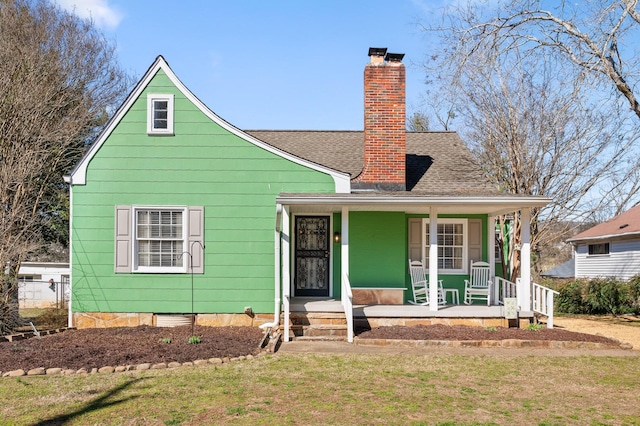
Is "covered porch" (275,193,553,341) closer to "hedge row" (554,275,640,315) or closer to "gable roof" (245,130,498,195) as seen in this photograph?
"gable roof" (245,130,498,195)

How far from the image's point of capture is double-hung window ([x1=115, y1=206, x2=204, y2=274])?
11852 mm

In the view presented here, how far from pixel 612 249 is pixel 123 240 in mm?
20870

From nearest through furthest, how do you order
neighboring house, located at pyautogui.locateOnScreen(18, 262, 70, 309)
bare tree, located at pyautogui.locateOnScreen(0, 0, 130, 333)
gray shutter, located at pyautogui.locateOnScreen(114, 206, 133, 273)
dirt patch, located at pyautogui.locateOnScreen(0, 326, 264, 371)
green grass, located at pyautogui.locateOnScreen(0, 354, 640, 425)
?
green grass, located at pyautogui.locateOnScreen(0, 354, 640, 425) → dirt patch, located at pyautogui.locateOnScreen(0, 326, 264, 371) → gray shutter, located at pyautogui.locateOnScreen(114, 206, 133, 273) → bare tree, located at pyautogui.locateOnScreen(0, 0, 130, 333) → neighboring house, located at pyautogui.locateOnScreen(18, 262, 70, 309)

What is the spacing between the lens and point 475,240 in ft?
45.1

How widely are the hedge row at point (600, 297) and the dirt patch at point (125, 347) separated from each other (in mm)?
12480

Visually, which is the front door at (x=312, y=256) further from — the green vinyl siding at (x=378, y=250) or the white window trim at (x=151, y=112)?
the white window trim at (x=151, y=112)

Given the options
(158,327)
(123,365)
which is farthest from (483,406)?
(158,327)

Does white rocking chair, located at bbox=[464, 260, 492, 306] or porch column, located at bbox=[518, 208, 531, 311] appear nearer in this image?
porch column, located at bbox=[518, 208, 531, 311]

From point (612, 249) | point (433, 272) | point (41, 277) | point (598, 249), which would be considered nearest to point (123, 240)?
point (433, 272)

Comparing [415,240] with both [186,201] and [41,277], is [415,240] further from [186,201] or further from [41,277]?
[41,277]

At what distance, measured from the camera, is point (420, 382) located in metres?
7.23

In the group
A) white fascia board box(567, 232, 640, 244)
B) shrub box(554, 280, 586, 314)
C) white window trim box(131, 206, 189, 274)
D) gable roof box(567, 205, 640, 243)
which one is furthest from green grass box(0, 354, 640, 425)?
gable roof box(567, 205, 640, 243)

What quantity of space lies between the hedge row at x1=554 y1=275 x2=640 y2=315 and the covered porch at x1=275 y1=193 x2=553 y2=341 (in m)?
6.80

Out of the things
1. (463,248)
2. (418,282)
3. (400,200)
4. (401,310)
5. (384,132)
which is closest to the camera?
(400,200)
